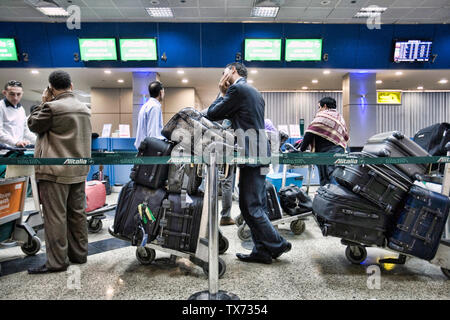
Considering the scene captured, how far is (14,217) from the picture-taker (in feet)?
7.48

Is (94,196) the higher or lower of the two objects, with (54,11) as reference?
lower

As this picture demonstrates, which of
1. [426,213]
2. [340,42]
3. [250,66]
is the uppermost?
[340,42]

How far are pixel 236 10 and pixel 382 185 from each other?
564 centimetres

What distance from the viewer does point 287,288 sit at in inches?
69.1

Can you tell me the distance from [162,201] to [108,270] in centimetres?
67

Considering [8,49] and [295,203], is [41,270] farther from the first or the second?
[8,49]

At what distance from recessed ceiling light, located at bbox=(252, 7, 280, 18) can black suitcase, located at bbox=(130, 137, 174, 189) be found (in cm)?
533

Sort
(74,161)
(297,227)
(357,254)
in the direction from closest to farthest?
(74,161) → (357,254) → (297,227)

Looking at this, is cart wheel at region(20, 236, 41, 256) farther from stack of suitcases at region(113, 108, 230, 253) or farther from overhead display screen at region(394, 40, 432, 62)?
overhead display screen at region(394, 40, 432, 62)

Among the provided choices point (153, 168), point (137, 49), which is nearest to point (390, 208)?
point (153, 168)

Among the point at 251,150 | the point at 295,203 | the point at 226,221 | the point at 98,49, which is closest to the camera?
the point at 251,150

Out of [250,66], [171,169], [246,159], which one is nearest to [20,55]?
[250,66]

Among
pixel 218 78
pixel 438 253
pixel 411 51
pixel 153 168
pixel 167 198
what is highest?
pixel 411 51
